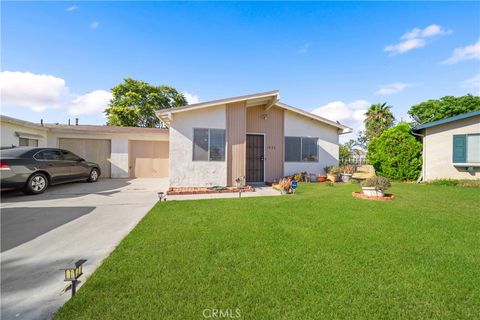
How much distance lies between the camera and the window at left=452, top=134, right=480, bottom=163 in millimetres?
9031

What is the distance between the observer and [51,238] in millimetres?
3369

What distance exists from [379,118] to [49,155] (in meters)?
29.6

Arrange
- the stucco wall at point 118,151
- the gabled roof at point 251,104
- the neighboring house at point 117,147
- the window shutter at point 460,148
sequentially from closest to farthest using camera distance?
the gabled roof at point 251,104
the window shutter at point 460,148
the neighboring house at point 117,147
the stucco wall at point 118,151

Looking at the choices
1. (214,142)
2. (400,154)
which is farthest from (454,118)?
(214,142)

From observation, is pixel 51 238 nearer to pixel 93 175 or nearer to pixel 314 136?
pixel 93 175

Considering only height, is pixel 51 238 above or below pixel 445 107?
below

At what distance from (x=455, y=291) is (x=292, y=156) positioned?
26.7ft

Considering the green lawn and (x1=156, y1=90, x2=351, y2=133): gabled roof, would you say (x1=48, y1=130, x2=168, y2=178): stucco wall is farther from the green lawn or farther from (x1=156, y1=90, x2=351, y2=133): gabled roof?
the green lawn

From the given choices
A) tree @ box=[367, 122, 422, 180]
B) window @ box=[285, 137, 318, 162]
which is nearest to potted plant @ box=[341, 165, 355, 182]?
window @ box=[285, 137, 318, 162]

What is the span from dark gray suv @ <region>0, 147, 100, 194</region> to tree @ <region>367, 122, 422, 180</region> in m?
15.1

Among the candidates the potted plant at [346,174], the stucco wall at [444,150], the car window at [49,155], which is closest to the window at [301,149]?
the potted plant at [346,174]

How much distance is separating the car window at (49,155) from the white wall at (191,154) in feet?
13.8

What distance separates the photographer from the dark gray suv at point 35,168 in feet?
19.3

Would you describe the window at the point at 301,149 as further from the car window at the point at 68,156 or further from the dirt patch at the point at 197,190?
the car window at the point at 68,156
